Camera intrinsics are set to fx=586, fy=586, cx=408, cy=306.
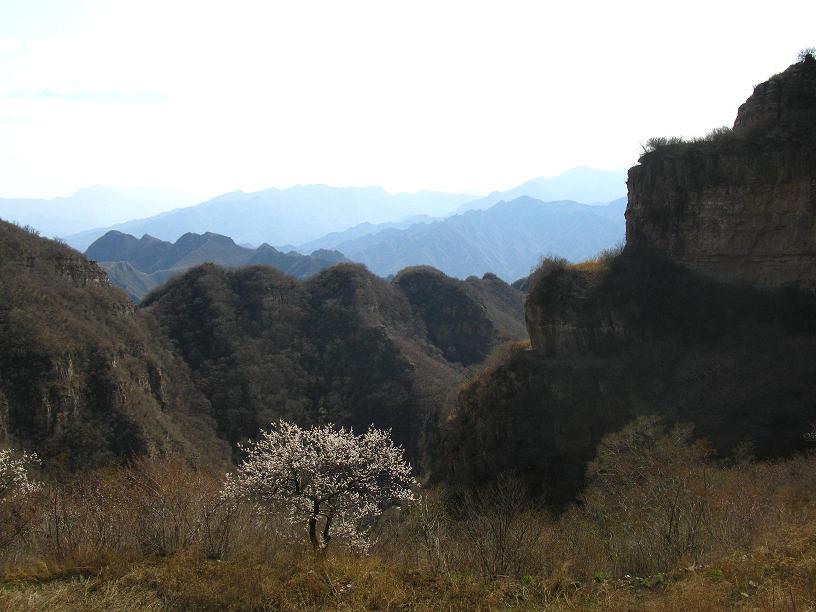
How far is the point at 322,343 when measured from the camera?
58531 millimetres

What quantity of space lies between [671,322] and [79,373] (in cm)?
3569

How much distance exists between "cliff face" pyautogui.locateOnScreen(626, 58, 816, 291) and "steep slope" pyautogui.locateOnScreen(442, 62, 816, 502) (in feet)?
0.20

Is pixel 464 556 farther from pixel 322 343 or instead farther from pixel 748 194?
pixel 322 343

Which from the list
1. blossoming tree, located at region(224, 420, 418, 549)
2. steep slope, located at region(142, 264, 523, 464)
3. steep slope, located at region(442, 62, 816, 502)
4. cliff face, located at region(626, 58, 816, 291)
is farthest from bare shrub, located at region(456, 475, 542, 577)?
steep slope, located at region(142, 264, 523, 464)

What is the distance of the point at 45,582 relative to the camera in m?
11.5

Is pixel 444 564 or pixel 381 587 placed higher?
pixel 381 587

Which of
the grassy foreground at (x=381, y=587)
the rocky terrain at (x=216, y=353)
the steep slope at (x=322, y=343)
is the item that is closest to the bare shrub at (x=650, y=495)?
the grassy foreground at (x=381, y=587)

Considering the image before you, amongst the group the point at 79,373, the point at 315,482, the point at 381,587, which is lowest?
the point at 381,587

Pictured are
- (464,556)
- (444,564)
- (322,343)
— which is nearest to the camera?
(444,564)

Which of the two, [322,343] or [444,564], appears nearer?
[444,564]

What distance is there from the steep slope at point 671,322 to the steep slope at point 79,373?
73.5ft

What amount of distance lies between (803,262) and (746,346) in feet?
15.6

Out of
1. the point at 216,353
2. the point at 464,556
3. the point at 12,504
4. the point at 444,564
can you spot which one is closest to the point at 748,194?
the point at 464,556

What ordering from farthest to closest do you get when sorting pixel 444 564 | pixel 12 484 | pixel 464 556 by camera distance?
1. pixel 12 484
2. pixel 464 556
3. pixel 444 564
